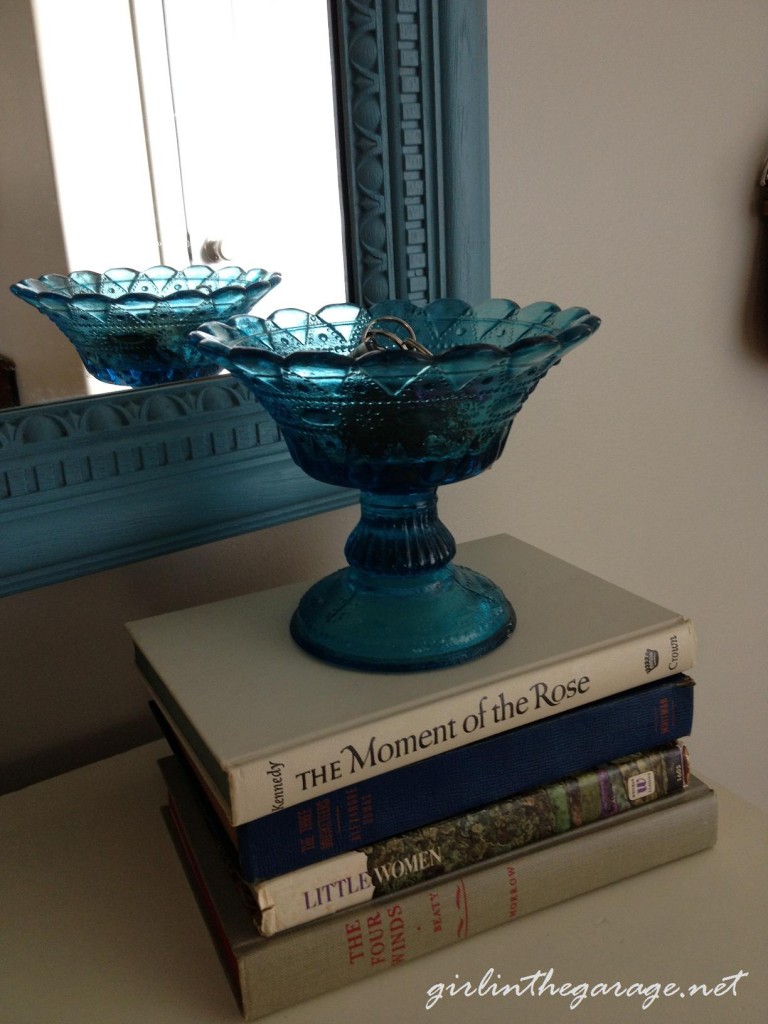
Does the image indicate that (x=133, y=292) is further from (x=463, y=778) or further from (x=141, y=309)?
(x=463, y=778)

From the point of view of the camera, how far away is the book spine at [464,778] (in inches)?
19.9

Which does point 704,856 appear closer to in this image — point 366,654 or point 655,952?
point 655,952

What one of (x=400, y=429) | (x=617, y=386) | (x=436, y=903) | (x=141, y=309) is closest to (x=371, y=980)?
(x=436, y=903)

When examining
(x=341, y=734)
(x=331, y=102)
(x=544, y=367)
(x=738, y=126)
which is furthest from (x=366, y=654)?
(x=738, y=126)

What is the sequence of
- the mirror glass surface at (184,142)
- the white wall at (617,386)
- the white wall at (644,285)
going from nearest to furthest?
1. the mirror glass surface at (184,142)
2. the white wall at (617,386)
3. the white wall at (644,285)

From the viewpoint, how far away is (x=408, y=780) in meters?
0.53

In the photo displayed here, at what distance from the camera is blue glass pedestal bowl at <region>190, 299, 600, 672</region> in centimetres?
50

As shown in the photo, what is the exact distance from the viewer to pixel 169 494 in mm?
684

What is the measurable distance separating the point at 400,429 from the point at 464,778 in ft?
0.63

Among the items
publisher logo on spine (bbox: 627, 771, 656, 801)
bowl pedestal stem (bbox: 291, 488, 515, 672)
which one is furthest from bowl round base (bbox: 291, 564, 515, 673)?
publisher logo on spine (bbox: 627, 771, 656, 801)

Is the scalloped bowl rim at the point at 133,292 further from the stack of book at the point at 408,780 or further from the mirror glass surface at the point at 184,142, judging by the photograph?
the stack of book at the point at 408,780

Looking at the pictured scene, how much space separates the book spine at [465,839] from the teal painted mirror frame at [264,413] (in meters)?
0.27

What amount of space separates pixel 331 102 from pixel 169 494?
0.29m

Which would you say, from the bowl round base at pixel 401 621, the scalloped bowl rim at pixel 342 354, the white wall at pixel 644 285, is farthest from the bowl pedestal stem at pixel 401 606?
the white wall at pixel 644 285
